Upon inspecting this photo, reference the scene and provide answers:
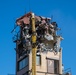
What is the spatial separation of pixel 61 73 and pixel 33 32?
1500 cm

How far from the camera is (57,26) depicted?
128m

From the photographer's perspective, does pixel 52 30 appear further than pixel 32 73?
Yes

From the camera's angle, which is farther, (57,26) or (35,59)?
(57,26)

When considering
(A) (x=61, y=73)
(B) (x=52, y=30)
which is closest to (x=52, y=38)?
(B) (x=52, y=30)

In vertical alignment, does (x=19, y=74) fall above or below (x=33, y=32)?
below

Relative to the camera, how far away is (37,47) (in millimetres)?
124875

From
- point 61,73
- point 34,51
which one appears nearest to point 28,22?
point 34,51

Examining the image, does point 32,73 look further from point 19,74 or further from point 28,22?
point 28,22

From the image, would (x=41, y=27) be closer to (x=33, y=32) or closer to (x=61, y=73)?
(x=33, y=32)

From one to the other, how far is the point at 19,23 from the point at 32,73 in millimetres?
18865

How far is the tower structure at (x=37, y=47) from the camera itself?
121m

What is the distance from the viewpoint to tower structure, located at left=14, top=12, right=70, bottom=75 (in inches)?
4759

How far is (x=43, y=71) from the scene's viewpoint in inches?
4732

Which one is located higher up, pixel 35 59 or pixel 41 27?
pixel 41 27
